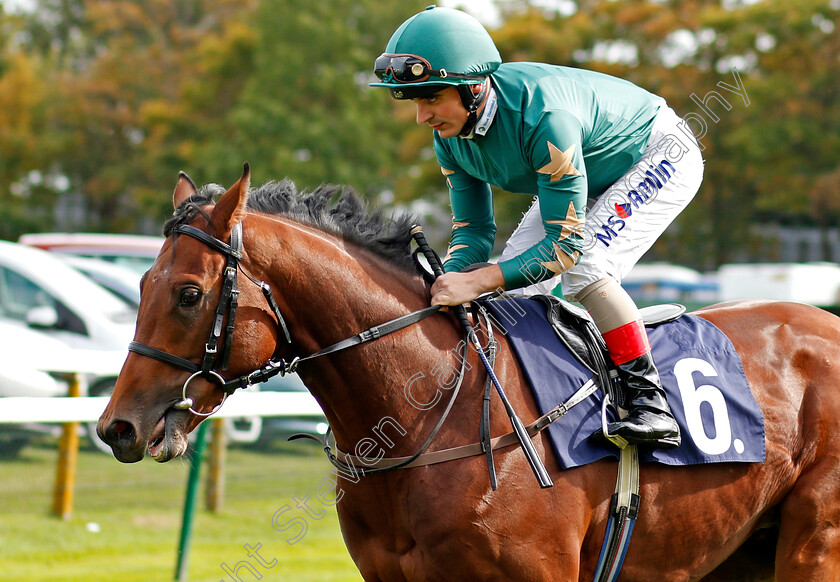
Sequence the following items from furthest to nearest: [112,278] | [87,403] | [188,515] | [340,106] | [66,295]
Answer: [340,106], [112,278], [66,295], [188,515], [87,403]

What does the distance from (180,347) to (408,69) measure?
1097 mm

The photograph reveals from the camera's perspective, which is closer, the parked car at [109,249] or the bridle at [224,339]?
the bridle at [224,339]

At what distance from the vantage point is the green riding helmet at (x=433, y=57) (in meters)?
2.78

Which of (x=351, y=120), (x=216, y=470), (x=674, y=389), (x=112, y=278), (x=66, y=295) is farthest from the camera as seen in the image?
(x=351, y=120)

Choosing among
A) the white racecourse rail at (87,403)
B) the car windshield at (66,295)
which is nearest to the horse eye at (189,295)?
the white racecourse rail at (87,403)

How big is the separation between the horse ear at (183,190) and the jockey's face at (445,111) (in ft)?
2.49

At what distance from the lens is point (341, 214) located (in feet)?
9.57

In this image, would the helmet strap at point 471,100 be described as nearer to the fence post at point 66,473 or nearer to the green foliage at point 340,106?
the fence post at point 66,473

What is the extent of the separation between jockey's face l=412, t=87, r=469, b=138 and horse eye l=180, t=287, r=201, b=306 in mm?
925

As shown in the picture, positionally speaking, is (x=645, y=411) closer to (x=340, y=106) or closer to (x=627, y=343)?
(x=627, y=343)

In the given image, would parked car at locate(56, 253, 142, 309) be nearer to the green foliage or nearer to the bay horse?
the bay horse

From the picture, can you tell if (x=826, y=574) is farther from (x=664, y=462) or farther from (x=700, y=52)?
(x=700, y=52)

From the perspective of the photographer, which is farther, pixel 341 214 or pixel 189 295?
pixel 341 214

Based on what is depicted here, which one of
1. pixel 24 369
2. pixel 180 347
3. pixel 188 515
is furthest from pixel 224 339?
pixel 24 369
